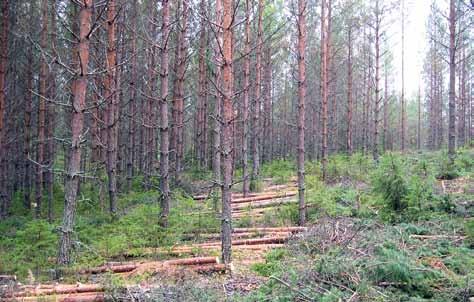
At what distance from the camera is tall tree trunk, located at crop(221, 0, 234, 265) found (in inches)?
279

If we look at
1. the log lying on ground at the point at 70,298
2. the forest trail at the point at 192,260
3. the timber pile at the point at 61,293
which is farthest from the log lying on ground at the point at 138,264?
the log lying on ground at the point at 70,298

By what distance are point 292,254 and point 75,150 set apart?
160 inches

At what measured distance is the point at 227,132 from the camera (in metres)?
7.13

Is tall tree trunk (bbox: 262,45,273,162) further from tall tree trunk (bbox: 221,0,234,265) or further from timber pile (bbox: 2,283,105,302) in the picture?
timber pile (bbox: 2,283,105,302)

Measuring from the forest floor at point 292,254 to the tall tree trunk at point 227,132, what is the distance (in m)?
0.42

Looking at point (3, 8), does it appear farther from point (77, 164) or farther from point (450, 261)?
point (450, 261)

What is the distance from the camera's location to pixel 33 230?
34.2 feet

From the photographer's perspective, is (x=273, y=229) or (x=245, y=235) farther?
(x=273, y=229)

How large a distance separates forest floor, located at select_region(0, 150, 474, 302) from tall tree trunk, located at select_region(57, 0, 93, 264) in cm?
37

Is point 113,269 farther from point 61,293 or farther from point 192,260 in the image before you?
point 61,293

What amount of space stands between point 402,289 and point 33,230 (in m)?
8.50

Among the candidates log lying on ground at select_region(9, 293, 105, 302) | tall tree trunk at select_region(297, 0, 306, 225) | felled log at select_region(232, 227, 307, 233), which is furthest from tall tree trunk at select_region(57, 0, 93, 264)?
tall tree trunk at select_region(297, 0, 306, 225)

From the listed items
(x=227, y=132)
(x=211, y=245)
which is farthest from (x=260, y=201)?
(x=227, y=132)

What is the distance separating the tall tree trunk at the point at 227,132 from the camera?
710cm
